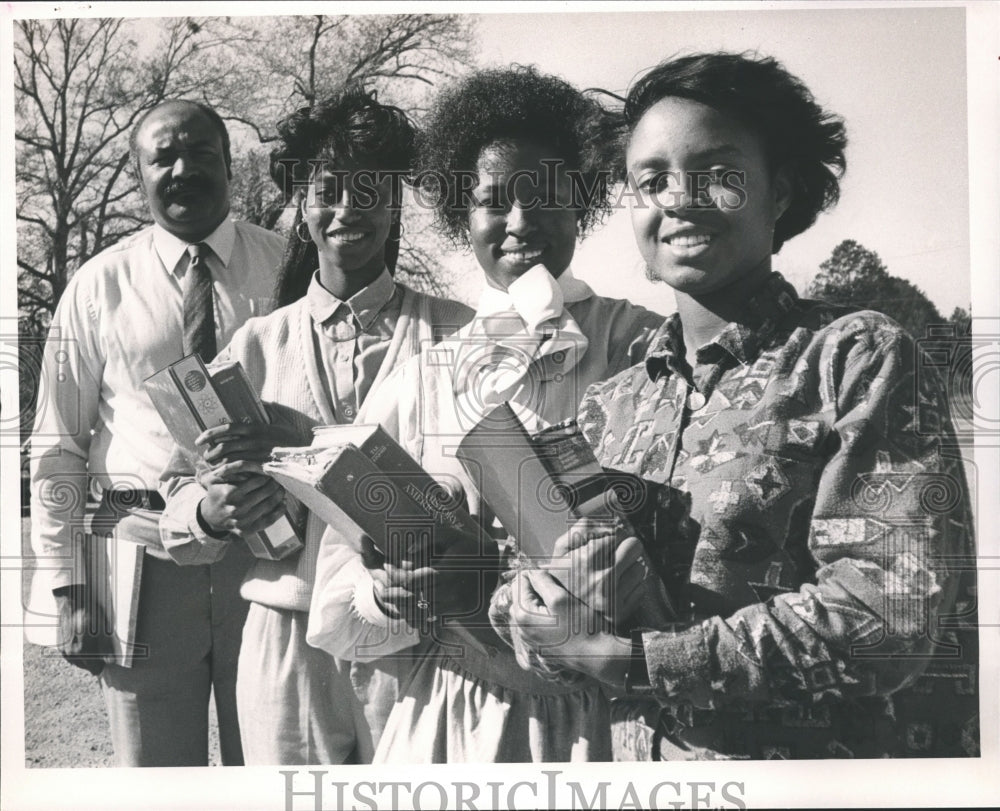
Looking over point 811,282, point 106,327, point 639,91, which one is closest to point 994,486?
point 811,282

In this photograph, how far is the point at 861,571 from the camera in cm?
322

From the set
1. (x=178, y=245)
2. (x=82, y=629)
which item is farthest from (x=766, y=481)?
(x=82, y=629)

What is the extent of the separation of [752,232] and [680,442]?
0.65 metres

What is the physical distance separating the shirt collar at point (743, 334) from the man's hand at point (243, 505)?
116cm

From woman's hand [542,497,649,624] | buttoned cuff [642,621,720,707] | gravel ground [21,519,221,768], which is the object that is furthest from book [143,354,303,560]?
buttoned cuff [642,621,720,707]

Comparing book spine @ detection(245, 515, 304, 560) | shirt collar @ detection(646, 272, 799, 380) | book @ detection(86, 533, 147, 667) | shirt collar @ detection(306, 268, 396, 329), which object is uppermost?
shirt collar @ detection(306, 268, 396, 329)

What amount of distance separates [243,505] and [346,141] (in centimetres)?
112

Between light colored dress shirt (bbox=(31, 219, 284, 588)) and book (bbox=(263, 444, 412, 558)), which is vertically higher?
light colored dress shirt (bbox=(31, 219, 284, 588))

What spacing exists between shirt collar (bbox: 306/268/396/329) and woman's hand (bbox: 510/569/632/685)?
3.04 ft

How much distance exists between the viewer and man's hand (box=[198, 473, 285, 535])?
11.8ft

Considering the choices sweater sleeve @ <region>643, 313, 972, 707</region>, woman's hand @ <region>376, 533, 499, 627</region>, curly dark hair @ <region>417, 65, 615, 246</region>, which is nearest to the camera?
sweater sleeve @ <region>643, 313, 972, 707</region>

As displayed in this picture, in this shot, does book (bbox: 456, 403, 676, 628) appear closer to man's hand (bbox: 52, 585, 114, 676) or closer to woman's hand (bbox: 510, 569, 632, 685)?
woman's hand (bbox: 510, 569, 632, 685)
